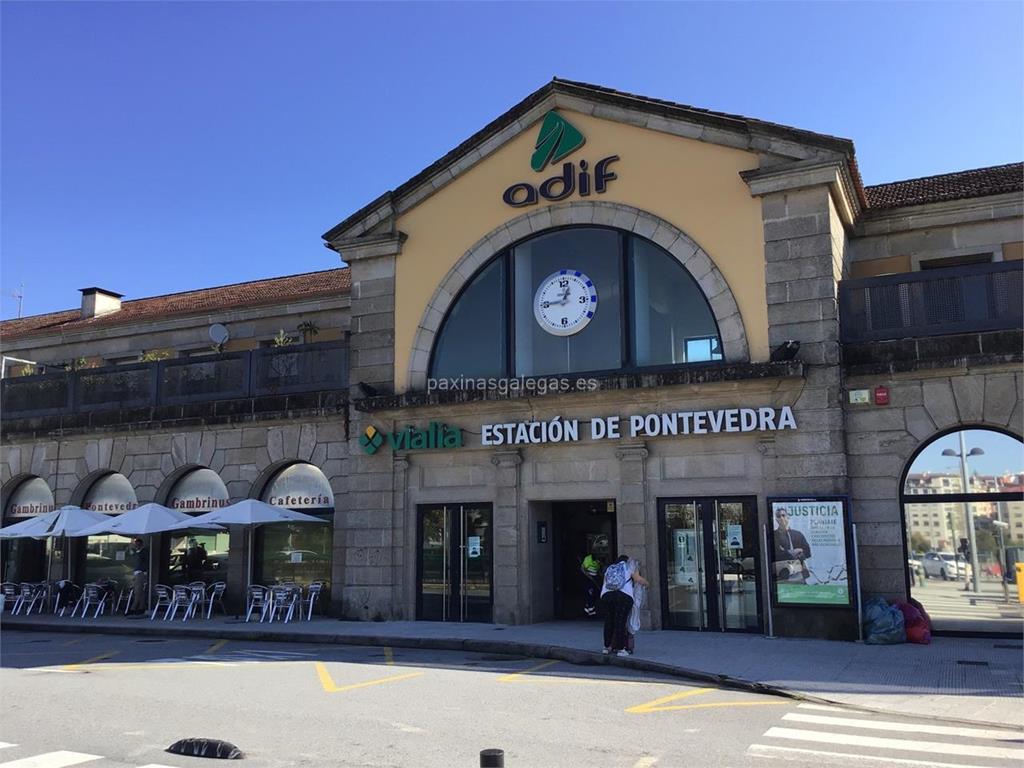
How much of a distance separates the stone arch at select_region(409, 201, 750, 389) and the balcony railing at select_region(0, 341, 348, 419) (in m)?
2.42

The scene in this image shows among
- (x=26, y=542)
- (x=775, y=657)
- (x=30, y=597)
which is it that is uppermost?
(x=26, y=542)

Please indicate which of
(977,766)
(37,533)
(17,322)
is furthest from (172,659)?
(17,322)

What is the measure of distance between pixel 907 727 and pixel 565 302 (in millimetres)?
10585

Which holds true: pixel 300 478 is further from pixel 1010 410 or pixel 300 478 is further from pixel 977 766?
pixel 977 766

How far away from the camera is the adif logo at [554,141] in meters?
17.9

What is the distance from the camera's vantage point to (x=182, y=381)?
2220cm

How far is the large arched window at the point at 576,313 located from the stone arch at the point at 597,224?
0.59 ft

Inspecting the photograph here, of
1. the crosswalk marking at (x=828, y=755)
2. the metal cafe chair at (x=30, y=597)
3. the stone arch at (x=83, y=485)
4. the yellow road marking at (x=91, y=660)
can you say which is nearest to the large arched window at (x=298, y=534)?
the stone arch at (x=83, y=485)

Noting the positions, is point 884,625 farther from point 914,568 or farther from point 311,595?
point 311,595

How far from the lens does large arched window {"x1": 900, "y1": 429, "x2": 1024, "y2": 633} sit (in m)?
14.6

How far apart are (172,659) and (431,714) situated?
644 centimetres

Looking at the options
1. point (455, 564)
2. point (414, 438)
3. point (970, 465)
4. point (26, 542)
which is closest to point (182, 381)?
point (26, 542)

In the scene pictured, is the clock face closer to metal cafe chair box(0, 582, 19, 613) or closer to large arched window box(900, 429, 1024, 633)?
large arched window box(900, 429, 1024, 633)

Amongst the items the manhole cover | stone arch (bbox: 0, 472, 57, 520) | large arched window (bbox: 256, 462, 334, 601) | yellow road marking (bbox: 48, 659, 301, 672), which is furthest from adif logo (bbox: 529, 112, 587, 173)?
stone arch (bbox: 0, 472, 57, 520)
